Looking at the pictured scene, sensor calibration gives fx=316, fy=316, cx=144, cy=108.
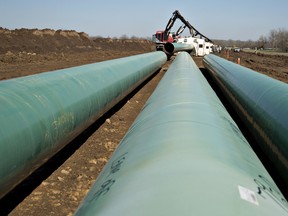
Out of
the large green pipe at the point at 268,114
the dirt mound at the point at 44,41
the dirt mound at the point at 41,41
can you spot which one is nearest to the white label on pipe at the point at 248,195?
the large green pipe at the point at 268,114

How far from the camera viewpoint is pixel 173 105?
11.1 feet

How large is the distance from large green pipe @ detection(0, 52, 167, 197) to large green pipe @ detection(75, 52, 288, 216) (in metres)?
1.16

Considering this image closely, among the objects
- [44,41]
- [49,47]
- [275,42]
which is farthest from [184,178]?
[275,42]

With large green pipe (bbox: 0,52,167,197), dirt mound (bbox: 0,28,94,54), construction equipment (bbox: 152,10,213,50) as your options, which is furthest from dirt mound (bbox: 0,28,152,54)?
large green pipe (bbox: 0,52,167,197)

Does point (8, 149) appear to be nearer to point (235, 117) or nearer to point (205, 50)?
point (235, 117)

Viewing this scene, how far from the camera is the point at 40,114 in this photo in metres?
3.56

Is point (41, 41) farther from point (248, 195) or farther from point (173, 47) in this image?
point (248, 195)

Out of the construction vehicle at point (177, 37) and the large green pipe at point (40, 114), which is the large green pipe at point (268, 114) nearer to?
the large green pipe at point (40, 114)

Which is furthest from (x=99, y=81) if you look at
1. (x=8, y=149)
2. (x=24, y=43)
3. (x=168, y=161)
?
(x=24, y=43)

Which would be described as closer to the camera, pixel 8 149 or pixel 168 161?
pixel 168 161

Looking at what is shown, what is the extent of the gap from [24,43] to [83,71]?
78.4ft

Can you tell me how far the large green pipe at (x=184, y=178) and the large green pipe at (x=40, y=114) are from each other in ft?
3.81

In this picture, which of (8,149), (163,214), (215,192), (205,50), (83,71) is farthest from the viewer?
(205,50)

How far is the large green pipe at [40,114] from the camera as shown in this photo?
3.02 metres
